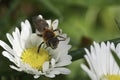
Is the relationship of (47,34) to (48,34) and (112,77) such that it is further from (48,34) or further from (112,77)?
(112,77)

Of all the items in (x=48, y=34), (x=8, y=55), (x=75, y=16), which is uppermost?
(x=75, y=16)

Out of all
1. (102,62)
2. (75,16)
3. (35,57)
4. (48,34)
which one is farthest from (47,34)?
(75,16)

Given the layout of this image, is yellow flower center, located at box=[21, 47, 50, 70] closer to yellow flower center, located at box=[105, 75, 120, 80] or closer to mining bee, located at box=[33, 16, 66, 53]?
mining bee, located at box=[33, 16, 66, 53]

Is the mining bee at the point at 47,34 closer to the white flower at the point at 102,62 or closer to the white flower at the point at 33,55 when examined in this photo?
the white flower at the point at 33,55

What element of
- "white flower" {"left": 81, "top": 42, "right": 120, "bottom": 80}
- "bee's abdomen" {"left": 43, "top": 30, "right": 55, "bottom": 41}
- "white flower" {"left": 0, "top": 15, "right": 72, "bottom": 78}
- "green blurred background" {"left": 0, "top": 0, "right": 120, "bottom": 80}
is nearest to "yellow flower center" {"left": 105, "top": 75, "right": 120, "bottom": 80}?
"white flower" {"left": 81, "top": 42, "right": 120, "bottom": 80}

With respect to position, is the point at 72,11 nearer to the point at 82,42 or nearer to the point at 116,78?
the point at 82,42

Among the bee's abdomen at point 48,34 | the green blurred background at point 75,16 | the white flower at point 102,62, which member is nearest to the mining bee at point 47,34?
the bee's abdomen at point 48,34
